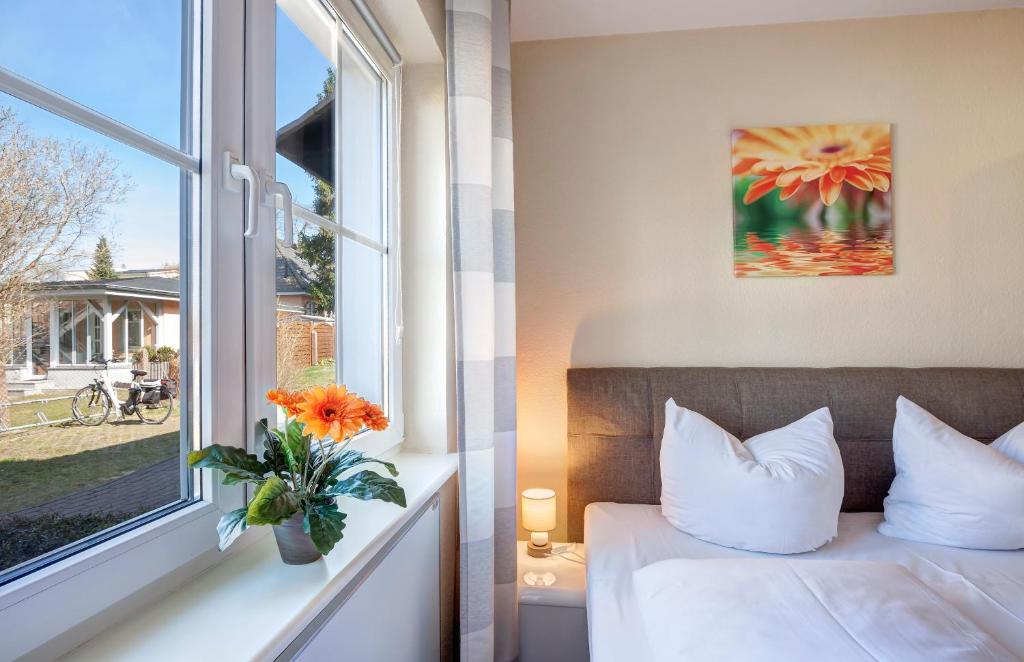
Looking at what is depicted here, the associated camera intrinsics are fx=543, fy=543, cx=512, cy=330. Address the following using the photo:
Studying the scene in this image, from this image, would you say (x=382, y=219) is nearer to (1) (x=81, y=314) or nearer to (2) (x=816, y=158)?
(1) (x=81, y=314)

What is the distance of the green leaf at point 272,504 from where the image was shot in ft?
2.64

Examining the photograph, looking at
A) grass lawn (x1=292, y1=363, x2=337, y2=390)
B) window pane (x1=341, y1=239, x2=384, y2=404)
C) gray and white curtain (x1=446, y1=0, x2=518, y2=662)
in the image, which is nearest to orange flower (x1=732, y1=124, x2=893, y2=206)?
gray and white curtain (x1=446, y1=0, x2=518, y2=662)

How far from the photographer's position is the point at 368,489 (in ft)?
3.12

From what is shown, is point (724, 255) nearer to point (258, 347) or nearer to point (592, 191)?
point (592, 191)

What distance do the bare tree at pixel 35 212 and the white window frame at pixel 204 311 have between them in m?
0.07

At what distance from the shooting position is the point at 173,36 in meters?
0.87

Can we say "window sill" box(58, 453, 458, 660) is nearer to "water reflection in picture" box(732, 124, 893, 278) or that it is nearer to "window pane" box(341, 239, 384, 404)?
"window pane" box(341, 239, 384, 404)

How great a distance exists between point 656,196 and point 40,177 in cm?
205

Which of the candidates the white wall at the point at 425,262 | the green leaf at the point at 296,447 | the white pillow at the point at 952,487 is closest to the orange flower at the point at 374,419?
the green leaf at the point at 296,447

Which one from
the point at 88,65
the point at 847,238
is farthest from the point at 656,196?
the point at 88,65

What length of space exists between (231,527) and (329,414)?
0.21m

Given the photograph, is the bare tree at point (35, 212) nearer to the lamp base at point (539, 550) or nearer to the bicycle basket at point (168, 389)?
the bicycle basket at point (168, 389)

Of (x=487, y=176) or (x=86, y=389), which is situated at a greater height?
(x=487, y=176)

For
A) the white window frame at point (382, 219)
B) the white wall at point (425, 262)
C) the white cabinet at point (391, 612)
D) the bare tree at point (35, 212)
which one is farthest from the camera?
the white wall at point (425, 262)
